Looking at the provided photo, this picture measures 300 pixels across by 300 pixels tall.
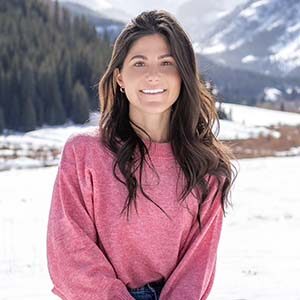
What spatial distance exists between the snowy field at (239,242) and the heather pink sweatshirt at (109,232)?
9.26ft

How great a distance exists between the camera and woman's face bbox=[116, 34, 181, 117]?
2438 millimetres

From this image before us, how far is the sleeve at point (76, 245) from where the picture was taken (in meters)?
2.30

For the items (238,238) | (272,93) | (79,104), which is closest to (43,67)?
(79,104)

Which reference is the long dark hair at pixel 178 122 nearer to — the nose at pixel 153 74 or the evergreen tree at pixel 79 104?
the nose at pixel 153 74

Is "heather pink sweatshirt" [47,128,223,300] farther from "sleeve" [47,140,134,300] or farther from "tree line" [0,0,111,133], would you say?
"tree line" [0,0,111,133]

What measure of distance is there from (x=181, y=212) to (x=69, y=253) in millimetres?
412

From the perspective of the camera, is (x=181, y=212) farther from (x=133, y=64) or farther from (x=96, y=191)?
(x=133, y=64)

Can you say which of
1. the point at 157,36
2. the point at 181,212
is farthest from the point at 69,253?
the point at 157,36

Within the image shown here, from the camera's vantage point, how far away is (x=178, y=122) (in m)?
2.56

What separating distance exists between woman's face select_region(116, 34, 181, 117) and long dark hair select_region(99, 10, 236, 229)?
0.03 meters

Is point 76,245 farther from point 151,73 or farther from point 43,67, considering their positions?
point 43,67

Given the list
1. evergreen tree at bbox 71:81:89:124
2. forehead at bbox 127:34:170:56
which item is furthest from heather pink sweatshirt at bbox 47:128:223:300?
evergreen tree at bbox 71:81:89:124

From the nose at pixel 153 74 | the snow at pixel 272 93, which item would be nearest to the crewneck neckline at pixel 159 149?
the nose at pixel 153 74

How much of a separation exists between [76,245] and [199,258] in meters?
0.46
